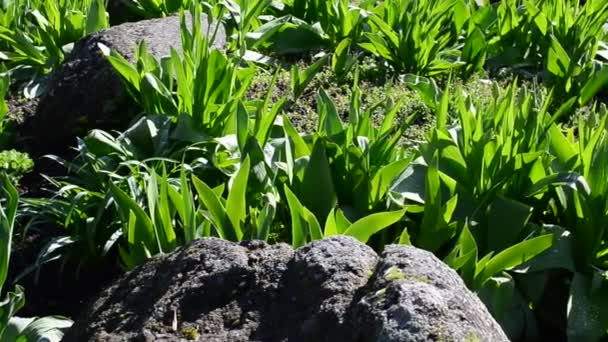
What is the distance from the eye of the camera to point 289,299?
2.61m

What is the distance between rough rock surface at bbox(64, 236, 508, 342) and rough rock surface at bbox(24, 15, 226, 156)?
1.76 metres

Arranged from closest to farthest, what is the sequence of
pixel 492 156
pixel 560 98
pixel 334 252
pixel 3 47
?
pixel 334 252 < pixel 492 156 < pixel 560 98 < pixel 3 47

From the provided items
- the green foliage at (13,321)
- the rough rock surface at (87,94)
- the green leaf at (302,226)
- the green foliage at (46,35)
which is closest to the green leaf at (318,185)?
the green leaf at (302,226)

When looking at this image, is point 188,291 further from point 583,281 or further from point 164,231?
point 583,281

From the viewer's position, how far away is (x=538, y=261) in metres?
3.33

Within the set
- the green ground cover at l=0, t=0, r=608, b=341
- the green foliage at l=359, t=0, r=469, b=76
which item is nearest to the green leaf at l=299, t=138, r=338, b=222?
the green ground cover at l=0, t=0, r=608, b=341

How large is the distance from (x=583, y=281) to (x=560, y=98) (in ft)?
5.68

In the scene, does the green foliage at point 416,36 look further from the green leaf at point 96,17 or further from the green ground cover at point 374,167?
the green leaf at point 96,17

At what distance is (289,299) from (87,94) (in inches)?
89.9

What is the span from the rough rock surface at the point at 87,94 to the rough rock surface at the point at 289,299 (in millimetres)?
1761

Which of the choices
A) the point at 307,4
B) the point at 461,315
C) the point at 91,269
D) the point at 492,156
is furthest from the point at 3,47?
the point at 461,315

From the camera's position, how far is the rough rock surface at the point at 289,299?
234 centimetres

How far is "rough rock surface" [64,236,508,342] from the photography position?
2.34 meters

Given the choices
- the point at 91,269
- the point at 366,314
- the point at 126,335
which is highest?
the point at 366,314
